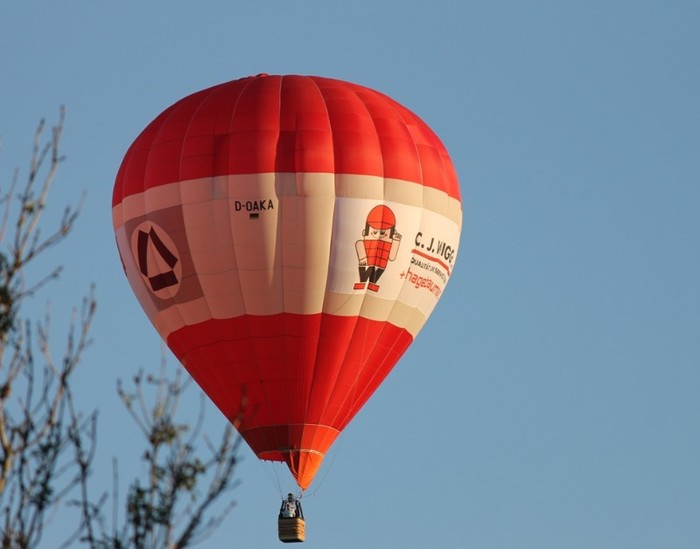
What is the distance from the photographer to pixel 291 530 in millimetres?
36500

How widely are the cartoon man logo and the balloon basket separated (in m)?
5.06

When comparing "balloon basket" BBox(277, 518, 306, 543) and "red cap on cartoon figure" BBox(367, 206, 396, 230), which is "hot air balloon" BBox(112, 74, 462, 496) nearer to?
"red cap on cartoon figure" BBox(367, 206, 396, 230)

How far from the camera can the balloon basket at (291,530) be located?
120ft

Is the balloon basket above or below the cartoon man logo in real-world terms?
below

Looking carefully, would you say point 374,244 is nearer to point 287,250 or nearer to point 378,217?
point 378,217

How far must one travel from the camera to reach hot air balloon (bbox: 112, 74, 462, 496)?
35375mm

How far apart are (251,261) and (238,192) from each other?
140cm

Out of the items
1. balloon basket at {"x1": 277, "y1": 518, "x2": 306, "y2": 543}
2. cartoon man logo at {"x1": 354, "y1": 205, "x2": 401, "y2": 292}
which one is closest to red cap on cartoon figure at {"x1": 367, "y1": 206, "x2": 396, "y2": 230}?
cartoon man logo at {"x1": 354, "y1": 205, "x2": 401, "y2": 292}

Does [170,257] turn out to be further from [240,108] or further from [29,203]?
[29,203]

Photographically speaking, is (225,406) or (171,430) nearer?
(171,430)

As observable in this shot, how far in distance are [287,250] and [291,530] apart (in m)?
5.80

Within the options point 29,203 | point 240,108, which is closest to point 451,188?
point 240,108

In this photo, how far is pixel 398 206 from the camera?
35.7 metres

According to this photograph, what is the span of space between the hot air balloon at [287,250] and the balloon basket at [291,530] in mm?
935
